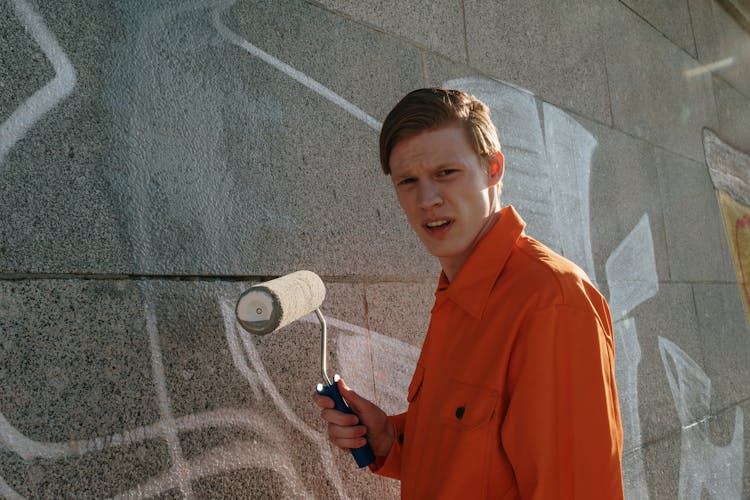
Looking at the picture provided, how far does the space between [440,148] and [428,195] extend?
0.12 meters

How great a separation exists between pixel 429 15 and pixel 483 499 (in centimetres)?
205

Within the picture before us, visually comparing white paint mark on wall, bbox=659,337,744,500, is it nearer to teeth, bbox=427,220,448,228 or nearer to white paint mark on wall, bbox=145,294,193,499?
teeth, bbox=427,220,448,228

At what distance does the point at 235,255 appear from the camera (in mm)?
1918

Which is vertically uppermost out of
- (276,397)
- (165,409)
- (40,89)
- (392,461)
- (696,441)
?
(40,89)

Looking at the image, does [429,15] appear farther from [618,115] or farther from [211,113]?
[618,115]

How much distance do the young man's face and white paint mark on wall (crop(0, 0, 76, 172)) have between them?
0.84 m

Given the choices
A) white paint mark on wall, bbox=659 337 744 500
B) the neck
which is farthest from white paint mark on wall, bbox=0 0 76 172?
white paint mark on wall, bbox=659 337 744 500

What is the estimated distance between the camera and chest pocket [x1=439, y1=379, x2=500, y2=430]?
4.79 feet

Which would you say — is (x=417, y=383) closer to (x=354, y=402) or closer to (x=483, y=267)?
(x=354, y=402)

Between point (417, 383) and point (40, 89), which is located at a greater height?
point (40, 89)

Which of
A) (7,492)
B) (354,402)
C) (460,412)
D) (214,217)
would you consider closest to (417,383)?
(354,402)

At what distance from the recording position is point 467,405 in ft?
4.94

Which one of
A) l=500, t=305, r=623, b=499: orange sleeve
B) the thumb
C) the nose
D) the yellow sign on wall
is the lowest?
l=500, t=305, r=623, b=499: orange sleeve

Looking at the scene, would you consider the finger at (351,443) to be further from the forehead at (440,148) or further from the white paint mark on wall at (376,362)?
the forehead at (440,148)
